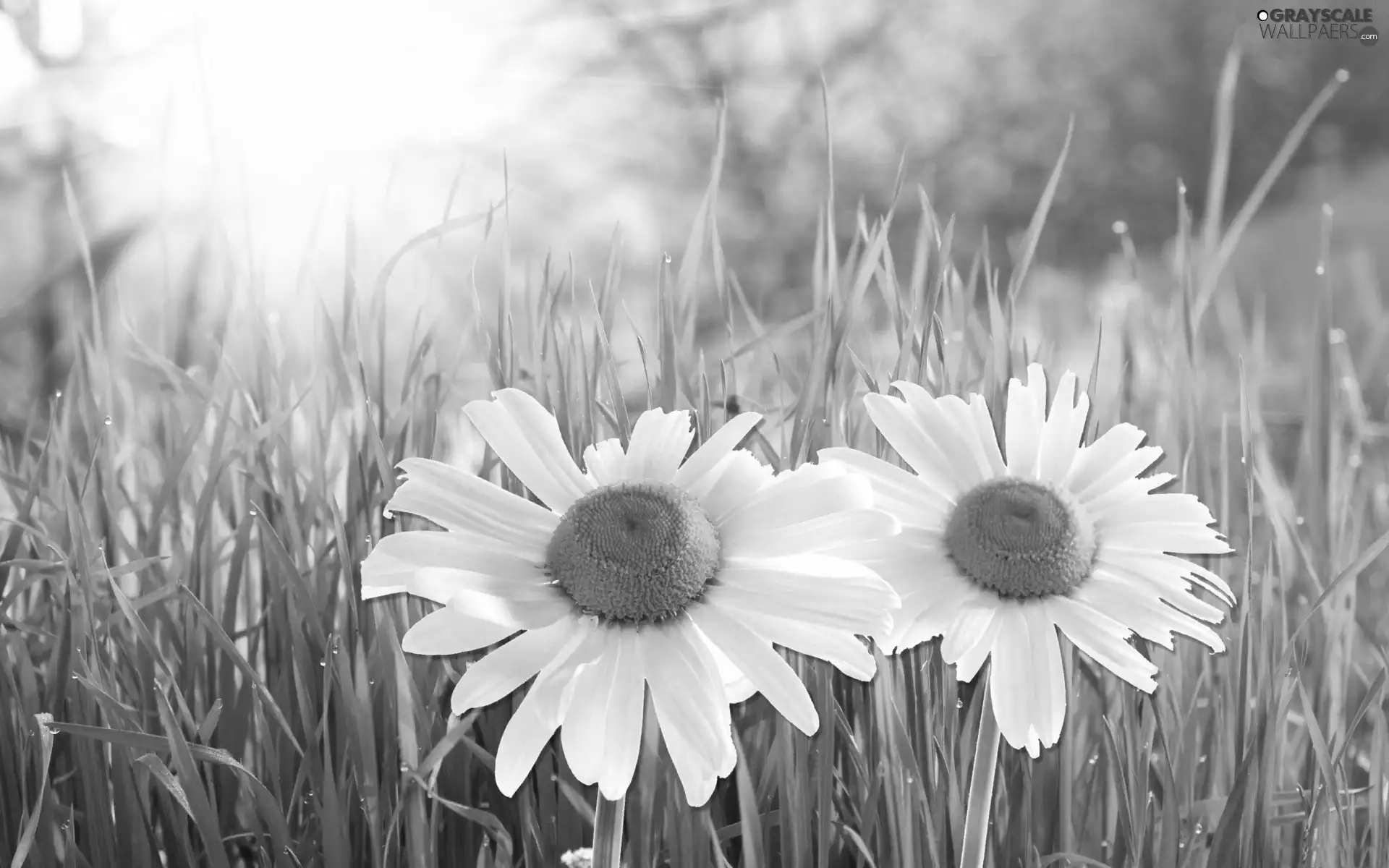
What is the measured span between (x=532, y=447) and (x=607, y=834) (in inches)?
4.8

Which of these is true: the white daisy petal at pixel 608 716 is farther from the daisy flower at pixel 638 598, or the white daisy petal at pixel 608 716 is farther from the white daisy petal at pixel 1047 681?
the white daisy petal at pixel 1047 681

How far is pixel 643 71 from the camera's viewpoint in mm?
5762

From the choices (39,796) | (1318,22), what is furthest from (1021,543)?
(1318,22)

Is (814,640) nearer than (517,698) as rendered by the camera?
Yes

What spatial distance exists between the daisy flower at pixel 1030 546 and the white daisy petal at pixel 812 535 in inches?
1.5

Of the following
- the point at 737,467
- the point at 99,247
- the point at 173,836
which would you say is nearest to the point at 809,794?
the point at 737,467

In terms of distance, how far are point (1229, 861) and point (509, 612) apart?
367 mm

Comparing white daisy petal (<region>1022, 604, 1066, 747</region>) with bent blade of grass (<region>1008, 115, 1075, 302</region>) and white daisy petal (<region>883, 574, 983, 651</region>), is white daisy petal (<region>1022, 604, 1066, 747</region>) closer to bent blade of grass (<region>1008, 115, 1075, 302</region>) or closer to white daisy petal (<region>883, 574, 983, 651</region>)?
white daisy petal (<region>883, 574, 983, 651</region>)

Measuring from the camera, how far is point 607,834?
331 millimetres

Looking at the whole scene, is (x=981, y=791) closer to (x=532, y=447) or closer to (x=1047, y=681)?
(x=1047, y=681)

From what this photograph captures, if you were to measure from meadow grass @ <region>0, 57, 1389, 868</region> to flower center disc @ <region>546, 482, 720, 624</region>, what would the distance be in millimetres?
118

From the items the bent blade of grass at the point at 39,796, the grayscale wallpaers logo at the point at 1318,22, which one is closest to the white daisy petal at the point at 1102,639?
the bent blade of grass at the point at 39,796

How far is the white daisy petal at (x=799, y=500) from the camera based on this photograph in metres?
0.33

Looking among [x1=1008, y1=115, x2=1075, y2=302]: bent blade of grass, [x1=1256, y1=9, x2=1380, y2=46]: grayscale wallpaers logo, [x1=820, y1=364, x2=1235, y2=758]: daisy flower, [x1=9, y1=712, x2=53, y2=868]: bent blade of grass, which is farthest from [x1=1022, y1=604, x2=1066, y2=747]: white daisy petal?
[x1=1256, y1=9, x2=1380, y2=46]: grayscale wallpaers logo
